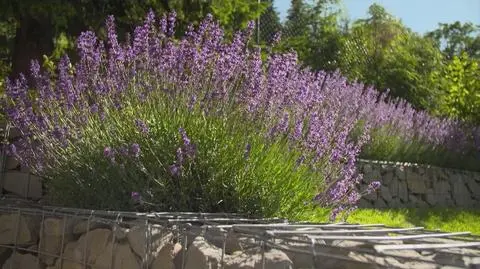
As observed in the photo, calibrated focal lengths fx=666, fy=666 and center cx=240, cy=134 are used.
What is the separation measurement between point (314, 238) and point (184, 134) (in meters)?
1.25

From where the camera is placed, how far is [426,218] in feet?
23.1

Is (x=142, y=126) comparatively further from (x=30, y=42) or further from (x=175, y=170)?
(x=30, y=42)

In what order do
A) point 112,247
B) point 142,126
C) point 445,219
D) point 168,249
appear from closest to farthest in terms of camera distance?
point 168,249
point 112,247
point 142,126
point 445,219

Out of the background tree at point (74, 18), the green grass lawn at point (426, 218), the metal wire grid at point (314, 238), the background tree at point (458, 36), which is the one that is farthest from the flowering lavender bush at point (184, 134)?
the background tree at point (458, 36)

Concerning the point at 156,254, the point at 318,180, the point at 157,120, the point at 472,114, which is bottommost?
the point at 156,254

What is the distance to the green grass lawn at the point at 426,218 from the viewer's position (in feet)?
20.1

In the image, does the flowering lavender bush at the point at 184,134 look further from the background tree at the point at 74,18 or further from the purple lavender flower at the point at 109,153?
the background tree at the point at 74,18

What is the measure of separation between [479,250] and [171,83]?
1.95 meters

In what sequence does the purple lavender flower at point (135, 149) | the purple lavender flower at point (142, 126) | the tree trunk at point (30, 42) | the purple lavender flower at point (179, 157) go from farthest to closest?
the tree trunk at point (30, 42) < the purple lavender flower at point (142, 126) < the purple lavender flower at point (135, 149) < the purple lavender flower at point (179, 157)

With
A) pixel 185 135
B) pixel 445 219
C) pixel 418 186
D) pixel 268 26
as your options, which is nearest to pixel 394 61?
pixel 268 26

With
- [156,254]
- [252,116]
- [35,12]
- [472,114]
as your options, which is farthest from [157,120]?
[472,114]

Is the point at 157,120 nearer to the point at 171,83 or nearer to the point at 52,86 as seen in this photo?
the point at 171,83

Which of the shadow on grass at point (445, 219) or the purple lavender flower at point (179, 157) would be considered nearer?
the purple lavender flower at point (179, 157)

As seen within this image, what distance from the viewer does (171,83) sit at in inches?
149
